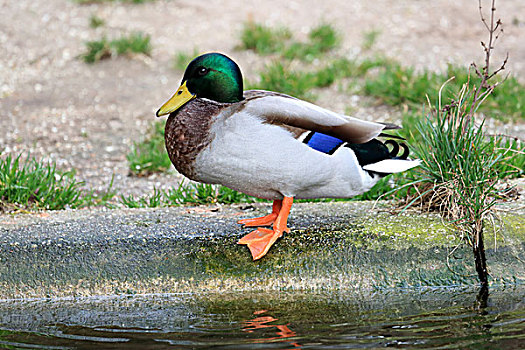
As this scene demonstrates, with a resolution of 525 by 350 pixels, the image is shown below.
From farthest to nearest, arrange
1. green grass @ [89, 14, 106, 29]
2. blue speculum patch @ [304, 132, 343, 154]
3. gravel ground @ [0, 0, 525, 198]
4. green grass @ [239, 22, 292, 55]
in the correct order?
green grass @ [89, 14, 106, 29]
green grass @ [239, 22, 292, 55]
gravel ground @ [0, 0, 525, 198]
blue speculum patch @ [304, 132, 343, 154]

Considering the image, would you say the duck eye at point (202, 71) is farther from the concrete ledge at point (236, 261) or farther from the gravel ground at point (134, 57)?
the gravel ground at point (134, 57)

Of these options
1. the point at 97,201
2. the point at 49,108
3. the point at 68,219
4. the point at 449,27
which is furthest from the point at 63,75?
the point at 449,27

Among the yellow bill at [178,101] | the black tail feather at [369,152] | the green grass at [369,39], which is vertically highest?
the green grass at [369,39]

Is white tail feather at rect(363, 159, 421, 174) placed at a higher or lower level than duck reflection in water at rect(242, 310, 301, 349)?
higher

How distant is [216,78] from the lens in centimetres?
333

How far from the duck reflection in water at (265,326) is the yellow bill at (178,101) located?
1050mm

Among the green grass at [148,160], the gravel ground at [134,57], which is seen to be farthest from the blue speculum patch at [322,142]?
the green grass at [148,160]

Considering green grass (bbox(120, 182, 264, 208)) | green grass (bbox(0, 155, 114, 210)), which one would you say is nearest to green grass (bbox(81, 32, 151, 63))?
green grass (bbox(0, 155, 114, 210))

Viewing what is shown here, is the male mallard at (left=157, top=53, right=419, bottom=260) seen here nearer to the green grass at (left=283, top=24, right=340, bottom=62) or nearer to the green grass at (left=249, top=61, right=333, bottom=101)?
the green grass at (left=249, top=61, right=333, bottom=101)

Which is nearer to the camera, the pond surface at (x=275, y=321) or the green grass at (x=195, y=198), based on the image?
the pond surface at (x=275, y=321)

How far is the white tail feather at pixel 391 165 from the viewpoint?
3.46 meters

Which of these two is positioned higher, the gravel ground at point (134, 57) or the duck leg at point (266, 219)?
the gravel ground at point (134, 57)

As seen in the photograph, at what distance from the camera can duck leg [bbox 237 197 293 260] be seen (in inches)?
131

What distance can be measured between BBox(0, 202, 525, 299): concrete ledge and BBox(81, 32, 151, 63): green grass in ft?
15.6
